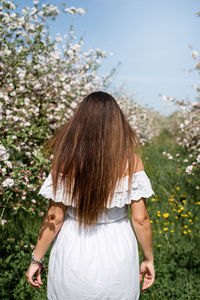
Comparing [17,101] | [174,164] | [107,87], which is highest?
[107,87]

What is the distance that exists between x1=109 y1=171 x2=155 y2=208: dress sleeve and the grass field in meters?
1.67

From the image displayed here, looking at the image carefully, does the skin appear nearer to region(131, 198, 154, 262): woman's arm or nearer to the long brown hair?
region(131, 198, 154, 262): woman's arm

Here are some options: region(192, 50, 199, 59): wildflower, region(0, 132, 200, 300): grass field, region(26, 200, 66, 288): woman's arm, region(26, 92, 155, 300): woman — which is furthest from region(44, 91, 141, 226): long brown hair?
region(192, 50, 199, 59): wildflower

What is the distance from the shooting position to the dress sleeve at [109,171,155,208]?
1485 mm

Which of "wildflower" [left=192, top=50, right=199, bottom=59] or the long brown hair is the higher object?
"wildflower" [left=192, top=50, right=199, bottom=59]

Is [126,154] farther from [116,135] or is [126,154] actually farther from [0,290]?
[0,290]

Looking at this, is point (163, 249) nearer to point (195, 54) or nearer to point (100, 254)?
point (100, 254)

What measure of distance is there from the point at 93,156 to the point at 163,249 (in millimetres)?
2370

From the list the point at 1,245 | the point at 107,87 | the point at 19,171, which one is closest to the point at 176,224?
the point at 1,245

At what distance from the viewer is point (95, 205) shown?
1460mm

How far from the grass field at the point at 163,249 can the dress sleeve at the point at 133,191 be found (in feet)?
5.49

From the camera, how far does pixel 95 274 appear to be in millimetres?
1505

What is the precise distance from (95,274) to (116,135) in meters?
0.76

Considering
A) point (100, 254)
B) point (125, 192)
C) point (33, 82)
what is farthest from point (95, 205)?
point (33, 82)
